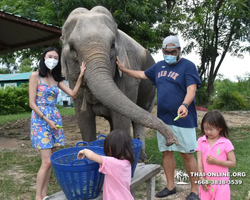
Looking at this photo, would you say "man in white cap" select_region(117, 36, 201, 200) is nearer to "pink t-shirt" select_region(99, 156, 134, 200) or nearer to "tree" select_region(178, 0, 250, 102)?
"pink t-shirt" select_region(99, 156, 134, 200)

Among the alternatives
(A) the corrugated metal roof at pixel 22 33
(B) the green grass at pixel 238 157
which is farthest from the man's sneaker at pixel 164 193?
(A) the corrugated metal roof at pixel 22 33

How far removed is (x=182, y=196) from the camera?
3.72 meters

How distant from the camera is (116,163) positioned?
2377 mm

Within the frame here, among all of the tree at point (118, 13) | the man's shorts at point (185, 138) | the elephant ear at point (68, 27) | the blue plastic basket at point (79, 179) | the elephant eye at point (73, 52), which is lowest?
the blue plastic basket at point (79, 179)

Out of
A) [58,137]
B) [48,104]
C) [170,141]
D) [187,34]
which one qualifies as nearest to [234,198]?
[170,141]

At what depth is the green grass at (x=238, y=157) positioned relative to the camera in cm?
380

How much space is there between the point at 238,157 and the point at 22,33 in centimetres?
649

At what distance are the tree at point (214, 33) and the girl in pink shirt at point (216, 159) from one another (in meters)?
14.5

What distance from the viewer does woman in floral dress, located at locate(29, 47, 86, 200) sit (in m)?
3.22

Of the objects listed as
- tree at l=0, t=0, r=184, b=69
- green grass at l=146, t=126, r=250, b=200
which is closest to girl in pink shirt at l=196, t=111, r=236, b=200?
green grass at l=146, t=126, r=250, b=200

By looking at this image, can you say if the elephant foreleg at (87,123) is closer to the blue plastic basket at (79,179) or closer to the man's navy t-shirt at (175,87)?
the man's navy t-shirt at (175,87)

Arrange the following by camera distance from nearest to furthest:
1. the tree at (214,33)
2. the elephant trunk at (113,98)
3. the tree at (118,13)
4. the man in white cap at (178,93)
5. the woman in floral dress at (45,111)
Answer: the elephant trunk at (113,98) < the woman in floral dress at (45,111) < the man in white cap at (178,93) < the tree at (118,13) < the tree at (214,33)

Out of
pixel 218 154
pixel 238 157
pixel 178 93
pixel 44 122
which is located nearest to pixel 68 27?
pixel 44 122

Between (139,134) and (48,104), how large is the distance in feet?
8.62
